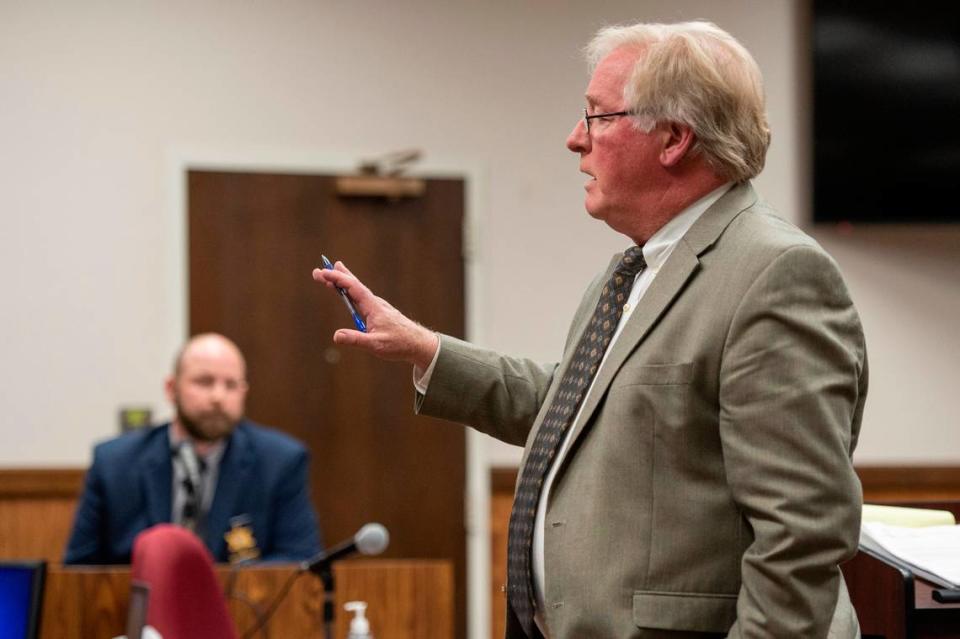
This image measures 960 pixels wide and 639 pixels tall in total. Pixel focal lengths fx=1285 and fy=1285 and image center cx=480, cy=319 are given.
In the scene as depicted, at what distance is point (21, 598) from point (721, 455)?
5.18 feet

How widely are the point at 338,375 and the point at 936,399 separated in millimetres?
2510

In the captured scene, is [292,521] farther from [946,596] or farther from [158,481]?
[946,596]

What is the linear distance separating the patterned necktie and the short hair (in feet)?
0.70

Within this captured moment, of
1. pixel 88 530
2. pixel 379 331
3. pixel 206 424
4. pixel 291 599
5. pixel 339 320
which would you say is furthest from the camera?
pixel 339 320

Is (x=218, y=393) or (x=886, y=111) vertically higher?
(x=886, y=111)

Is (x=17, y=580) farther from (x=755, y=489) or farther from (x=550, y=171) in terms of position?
(x=550, y=171)

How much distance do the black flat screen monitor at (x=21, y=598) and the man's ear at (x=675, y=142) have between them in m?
1.56

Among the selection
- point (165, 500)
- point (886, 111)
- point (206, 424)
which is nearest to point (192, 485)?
point (165, 500)

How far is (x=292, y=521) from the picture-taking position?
12.9ft

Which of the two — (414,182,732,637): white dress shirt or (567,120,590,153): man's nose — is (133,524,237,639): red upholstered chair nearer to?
(414,182,732,637): white dress shirt

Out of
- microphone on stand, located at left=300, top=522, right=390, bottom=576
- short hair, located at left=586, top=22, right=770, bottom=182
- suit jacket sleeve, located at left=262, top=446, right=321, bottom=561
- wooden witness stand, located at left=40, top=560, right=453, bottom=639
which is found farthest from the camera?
suit jacket sleeve, located at left=262, top=446, right=321, bottom=561

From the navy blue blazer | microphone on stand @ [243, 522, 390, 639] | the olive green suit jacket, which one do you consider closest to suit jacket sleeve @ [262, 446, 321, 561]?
the navy blue blazer

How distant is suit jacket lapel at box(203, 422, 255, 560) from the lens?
3.77 m

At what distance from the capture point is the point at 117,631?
3.01 m
